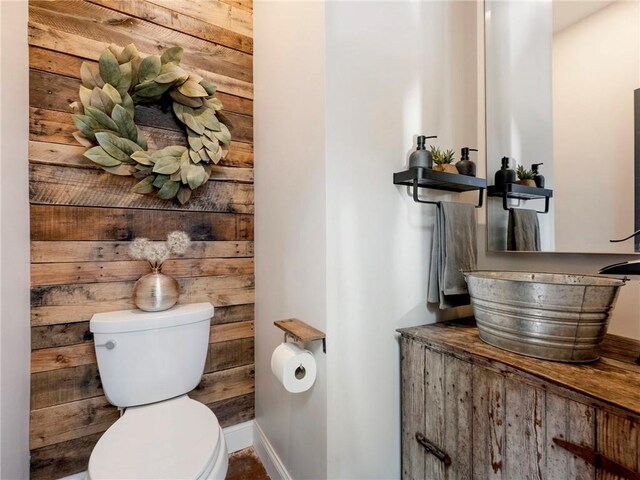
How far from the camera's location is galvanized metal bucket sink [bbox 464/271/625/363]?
79 centimetres

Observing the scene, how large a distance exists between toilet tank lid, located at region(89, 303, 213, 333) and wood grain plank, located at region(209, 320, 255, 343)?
0.23 meters

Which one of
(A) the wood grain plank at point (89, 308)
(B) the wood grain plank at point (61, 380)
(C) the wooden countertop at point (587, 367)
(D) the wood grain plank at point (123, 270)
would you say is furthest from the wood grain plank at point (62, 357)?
(C) the wooden countertop at point (587, 367)

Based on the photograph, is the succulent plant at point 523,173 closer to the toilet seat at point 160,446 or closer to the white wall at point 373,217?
the white wall at point 373,217

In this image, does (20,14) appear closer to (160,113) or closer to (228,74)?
(160,113)

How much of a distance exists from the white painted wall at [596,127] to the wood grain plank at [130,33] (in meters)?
1.44

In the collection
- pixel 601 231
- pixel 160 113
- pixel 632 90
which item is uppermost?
pixel 160 113

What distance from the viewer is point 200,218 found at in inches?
60.1

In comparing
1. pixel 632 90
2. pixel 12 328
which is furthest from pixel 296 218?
pixel 632 90

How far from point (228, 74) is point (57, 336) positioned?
144 cm

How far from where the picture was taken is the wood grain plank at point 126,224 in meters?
1.25

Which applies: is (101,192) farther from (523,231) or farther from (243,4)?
(523,231)

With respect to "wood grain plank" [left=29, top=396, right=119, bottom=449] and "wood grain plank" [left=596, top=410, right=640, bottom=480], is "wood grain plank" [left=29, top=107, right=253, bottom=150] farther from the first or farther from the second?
"wood grain plank" [left=596, top=410, right=640, bottom=480]

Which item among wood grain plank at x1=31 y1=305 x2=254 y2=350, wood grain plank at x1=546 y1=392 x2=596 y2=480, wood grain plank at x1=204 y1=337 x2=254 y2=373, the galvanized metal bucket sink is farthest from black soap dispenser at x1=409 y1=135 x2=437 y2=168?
wood grain plank at x1=204 y1=337 x2=254 y2=373

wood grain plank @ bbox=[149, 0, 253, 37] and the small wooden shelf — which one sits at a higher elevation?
wood grain plank @ bbox=[149, 0, 253, 37]
